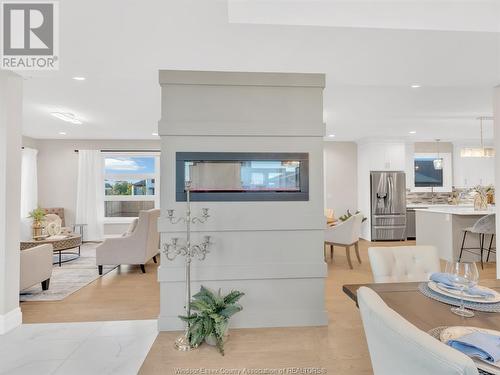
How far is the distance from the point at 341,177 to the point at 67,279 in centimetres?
621

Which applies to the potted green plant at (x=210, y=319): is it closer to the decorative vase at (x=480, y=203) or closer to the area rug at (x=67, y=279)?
the area rug at (x=67, y=279)

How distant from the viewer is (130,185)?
23.9 ft

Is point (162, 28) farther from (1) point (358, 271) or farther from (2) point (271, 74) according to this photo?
(1) point (358, 271)

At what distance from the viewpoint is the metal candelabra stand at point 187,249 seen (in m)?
2.38

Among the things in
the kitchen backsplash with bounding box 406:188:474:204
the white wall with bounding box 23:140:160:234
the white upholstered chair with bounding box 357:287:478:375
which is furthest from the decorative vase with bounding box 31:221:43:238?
the kitchen backsplash with bounding box 406:188:474:204

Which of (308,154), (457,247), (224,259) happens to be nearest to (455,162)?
(457,247)

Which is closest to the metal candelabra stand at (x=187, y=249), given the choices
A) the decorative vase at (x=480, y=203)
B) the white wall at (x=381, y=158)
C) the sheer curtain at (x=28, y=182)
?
the decorative vase at (x=480, y=203)

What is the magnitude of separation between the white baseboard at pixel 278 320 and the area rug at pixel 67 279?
184 centimetres

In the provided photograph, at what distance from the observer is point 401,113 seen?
15.8 feet

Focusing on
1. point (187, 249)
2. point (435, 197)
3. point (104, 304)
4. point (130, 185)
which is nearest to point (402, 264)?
point (187, 249)

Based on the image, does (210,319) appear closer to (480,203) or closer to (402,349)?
(402,349)

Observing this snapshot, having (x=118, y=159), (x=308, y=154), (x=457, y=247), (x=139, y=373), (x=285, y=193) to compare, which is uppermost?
(x=118, y=159)

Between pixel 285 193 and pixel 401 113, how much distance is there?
3.26 metres

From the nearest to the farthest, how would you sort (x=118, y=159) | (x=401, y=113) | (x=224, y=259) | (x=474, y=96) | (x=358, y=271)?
(x=224, y=259) → (x=474, y=96) → (x=358, y=271) → (x=401, y=113) → (x=118, y=159)
